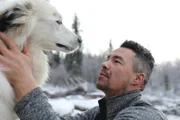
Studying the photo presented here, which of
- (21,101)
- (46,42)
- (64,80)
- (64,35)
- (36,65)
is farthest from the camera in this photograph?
(64,80)

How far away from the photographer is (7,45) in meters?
2.03

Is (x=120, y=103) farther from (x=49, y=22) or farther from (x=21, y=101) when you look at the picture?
(x=49, y=22)

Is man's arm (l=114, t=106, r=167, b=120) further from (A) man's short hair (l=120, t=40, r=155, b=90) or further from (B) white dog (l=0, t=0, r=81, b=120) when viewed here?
(B) white dog (l=0, t=0, r=81, b=120)

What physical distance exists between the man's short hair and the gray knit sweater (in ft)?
0.58

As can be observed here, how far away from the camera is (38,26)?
2459 mm

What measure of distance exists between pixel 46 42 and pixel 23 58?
25.2 inches

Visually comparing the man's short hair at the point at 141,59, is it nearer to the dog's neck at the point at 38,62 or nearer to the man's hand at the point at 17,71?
the dog's neck at the point at 38,62

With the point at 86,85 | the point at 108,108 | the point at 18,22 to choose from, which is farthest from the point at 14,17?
the point at 86,85

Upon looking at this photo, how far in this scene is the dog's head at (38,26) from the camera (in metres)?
2.18

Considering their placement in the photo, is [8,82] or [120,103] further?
[120,103]

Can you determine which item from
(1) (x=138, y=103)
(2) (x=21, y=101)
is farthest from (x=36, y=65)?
(1) (x=138, y=103)

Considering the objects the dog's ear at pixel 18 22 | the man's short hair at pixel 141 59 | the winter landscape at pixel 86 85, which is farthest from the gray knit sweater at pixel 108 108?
the winter landscape at pixel 86 85

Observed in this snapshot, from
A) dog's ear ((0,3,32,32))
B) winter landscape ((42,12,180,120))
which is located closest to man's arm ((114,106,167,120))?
dog's ear ((0,3,32,32))

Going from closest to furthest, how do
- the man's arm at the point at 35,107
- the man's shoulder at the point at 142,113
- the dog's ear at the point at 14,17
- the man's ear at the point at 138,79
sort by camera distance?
the man's arm at the point at 35,107, the man's shoulder at the point at 142,113, the dog's ear at the point at 14,17, the man's ear at the point at 138,79
